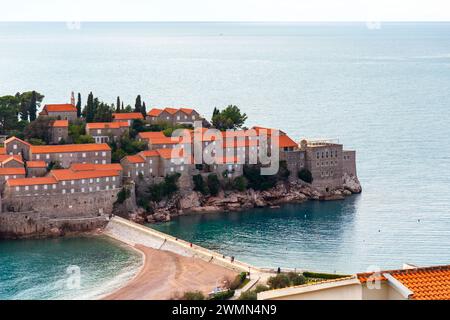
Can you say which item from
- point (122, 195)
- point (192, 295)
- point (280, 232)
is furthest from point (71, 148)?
point (192, 295)

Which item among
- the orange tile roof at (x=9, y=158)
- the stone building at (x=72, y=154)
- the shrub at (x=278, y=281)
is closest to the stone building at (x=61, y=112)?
the stone building at (x=72, y=154)

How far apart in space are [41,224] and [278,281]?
17.4 metres

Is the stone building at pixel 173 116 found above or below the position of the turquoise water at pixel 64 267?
above

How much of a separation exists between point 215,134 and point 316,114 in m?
42.4

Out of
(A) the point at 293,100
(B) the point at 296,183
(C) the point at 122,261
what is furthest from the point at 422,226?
(A) the point at 293,100

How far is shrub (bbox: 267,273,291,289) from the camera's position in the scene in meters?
38.8

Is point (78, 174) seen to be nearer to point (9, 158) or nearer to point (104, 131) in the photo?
point (9, 158)

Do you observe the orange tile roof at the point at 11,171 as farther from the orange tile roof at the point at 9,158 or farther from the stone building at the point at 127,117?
the stone building at the point at 127,117

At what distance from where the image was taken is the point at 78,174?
54938 millimetres

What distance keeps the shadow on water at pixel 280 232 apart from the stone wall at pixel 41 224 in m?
3.54

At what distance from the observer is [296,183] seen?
205ft

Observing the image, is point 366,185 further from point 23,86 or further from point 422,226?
point 23,86

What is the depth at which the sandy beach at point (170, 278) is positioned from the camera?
134ft

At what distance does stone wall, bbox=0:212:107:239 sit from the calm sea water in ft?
12.6
